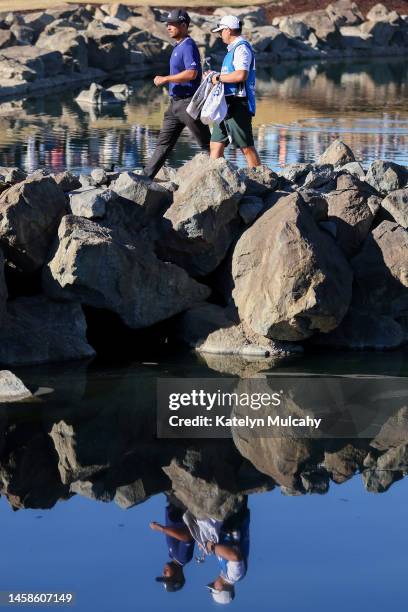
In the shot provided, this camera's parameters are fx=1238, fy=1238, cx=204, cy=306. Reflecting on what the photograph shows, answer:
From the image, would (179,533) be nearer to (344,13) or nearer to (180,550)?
(180,550)

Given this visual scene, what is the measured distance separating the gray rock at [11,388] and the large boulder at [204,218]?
2290 mm

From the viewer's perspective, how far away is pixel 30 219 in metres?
9.94

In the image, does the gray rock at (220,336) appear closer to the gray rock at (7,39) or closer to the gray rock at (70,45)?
the gray rock at (70,45)

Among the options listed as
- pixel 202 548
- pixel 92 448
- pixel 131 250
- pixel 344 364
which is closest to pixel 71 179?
pixel 131 250

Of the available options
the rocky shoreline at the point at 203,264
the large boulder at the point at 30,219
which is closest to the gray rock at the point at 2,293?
the rocky shoreline at the point at 203,264

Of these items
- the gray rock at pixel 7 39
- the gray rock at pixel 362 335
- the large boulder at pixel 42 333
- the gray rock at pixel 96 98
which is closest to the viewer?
the large boulder at pixel 42 333

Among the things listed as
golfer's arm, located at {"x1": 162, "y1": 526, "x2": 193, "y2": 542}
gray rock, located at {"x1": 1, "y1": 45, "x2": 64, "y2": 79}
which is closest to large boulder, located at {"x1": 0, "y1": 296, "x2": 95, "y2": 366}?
golfer's arm, located at {"x1": 162, "y1": 526, "x2": 193, "y2": 542}

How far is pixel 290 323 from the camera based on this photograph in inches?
389

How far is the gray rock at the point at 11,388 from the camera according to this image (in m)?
8.67

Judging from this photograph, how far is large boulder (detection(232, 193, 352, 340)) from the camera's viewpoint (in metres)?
9.71

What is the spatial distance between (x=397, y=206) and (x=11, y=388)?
4.12 m

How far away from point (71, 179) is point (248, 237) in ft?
5.67

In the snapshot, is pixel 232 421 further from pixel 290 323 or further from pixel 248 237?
pixel 248 237

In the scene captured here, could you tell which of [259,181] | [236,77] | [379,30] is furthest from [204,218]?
[379,30]
